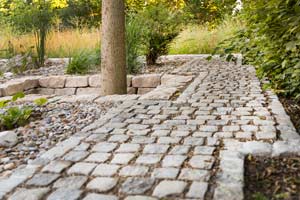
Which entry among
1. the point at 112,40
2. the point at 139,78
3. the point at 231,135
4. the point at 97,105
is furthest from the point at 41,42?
the point at 231,135

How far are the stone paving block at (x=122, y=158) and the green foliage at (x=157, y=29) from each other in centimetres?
484

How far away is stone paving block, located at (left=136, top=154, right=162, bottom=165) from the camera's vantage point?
214cm

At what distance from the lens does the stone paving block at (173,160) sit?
2.10 m

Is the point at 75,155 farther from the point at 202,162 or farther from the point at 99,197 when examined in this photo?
the point at 202,162

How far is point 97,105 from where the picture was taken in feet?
12.8

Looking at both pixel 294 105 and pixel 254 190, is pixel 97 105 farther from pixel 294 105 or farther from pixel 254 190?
pixel 254 190

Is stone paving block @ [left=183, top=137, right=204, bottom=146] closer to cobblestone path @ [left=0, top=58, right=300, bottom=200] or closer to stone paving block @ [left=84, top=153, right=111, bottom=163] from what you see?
cobblestone path @ [left=0, top=58, right=300, bottom=200]

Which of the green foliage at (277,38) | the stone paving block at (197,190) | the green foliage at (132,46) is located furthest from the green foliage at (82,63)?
the stone paving block at (197,190)

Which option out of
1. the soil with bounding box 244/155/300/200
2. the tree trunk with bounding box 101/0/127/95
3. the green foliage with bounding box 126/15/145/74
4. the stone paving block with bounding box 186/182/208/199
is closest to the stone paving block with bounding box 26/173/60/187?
the stone paving block with bounding box 186/182/208/199

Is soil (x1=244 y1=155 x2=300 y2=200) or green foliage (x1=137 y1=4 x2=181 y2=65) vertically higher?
green foliage (x1=137 y1=4 x2=181 y2=65)

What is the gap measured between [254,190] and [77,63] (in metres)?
4.96

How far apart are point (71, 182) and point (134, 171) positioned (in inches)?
12.8

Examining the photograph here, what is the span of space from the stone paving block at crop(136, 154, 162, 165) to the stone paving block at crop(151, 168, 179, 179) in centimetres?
12

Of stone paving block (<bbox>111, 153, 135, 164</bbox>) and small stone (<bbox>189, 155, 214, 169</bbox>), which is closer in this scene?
small stone (<bbox>189, 155, 214, 169</bbox>)
